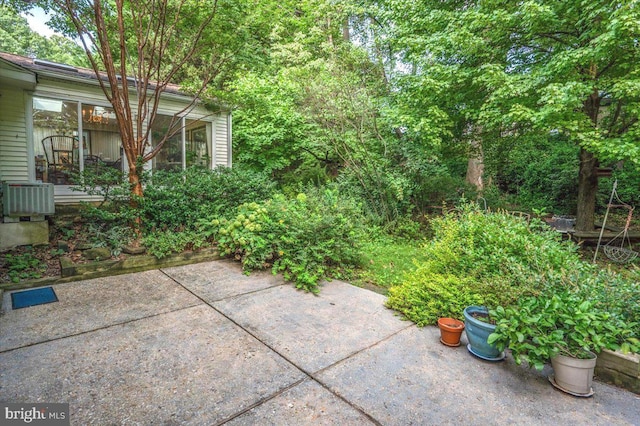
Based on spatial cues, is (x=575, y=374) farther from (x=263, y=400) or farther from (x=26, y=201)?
(x=26, y=201)

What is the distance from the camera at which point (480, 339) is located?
2.34 meters

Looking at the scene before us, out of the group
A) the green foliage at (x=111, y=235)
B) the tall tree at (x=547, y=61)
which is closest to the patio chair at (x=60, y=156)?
the green foliage at (x=111, y=235)

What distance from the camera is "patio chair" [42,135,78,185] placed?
238 inches

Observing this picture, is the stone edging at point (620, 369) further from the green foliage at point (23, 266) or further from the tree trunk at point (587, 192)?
the tree trunk at point (587, 192)

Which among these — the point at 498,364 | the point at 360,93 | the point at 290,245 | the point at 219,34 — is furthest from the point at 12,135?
the point at 498,364

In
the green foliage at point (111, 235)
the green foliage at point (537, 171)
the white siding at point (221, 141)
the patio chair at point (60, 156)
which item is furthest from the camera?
the green foliage at point (537, 171)

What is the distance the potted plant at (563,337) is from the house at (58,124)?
5.20m

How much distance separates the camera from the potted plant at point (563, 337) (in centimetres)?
197

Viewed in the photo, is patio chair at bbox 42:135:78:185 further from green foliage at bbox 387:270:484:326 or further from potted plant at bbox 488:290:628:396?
potted plant at bbox 488:290:628:396

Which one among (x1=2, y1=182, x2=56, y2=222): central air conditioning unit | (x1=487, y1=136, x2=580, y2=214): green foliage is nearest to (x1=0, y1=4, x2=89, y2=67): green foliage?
(x1=2, y1=182, x2=56, y2=222): central air conditioning unit

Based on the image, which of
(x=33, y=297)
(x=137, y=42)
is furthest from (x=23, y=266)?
(x=137, y=42)

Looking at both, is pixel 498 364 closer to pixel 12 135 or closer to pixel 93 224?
pixel 93 224

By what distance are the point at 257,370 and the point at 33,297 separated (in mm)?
2704

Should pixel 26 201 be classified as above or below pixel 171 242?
above
